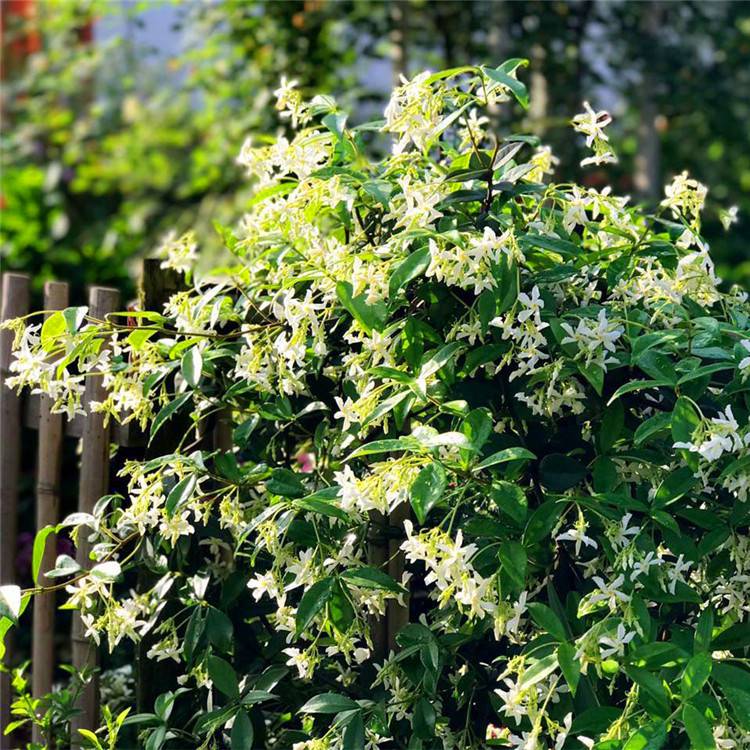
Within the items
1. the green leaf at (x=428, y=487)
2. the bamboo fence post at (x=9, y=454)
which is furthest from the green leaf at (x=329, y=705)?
the bamboo fence post at (x=9, y=454)

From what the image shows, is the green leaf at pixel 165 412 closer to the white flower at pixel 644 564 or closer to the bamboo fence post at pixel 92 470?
the bamboo fence post at pixel 92 470

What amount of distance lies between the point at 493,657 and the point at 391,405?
Answer: 468 mm

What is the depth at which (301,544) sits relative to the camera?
1.60 m

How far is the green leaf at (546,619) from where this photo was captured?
1.43 meters

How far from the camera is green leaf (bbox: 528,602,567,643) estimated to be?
1433 mm

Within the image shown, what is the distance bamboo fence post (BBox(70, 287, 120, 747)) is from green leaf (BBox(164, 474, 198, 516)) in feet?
1.53

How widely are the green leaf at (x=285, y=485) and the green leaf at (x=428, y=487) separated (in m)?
0.29

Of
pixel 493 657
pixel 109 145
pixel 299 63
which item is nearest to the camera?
pixel 493 657

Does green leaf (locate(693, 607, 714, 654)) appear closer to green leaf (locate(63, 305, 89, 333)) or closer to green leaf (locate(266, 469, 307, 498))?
green leaf (locate(266, 469, 307, 498))

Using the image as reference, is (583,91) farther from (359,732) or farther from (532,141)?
(359,732)

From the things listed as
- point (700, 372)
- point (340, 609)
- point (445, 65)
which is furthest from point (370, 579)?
point (445, 65)

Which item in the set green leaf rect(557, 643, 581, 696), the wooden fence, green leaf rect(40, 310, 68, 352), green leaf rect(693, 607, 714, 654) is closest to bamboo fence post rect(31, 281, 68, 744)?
the wooden fence

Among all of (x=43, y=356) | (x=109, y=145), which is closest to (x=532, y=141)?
(x=43, y=356)

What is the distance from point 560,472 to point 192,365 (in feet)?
1.79
